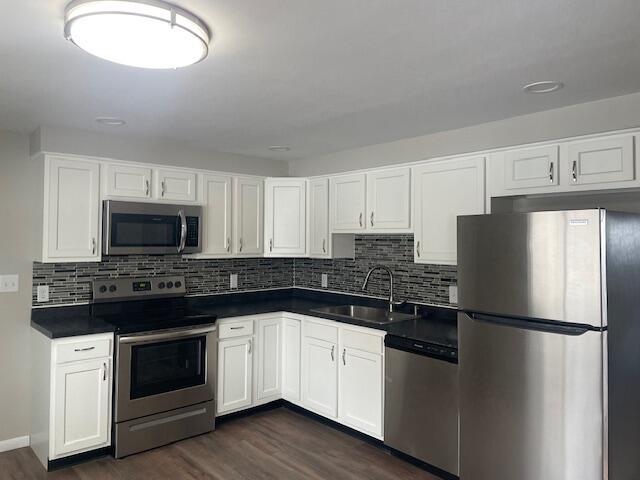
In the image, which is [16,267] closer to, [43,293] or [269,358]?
[43,293]

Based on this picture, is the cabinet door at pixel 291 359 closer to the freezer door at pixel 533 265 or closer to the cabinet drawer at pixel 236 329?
the cabinet drawer at pixel 236 329

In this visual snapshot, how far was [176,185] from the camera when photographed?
12.7ft

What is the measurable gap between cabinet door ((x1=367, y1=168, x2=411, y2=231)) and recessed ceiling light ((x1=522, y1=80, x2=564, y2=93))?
1151 millimetres

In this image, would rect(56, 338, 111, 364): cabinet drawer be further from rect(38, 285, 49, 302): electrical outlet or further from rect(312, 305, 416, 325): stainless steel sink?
rect(312, 305, 416, 325): stainless steel sink

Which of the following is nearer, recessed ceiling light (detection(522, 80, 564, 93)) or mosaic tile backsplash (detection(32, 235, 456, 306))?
recessed ceiling light (detection(522, 80, 564, 93))

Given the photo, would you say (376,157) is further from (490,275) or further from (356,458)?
(356,458)

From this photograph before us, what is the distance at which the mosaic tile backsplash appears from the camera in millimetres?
3574

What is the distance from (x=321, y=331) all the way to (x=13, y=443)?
7.72ft

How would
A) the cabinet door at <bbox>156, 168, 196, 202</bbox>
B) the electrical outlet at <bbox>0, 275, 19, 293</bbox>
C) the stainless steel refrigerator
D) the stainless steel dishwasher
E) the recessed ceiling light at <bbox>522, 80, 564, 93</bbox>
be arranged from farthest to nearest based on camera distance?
1. the cabinet door at <bbox>156, 168, 196, 202</bbox>
2. the electrical outlet at <bbox>0, 275, 19, 293</bbox>
3. the stainless steel dishwasher
4. the recessed ceiling light at <bbox>522, 80, 564, 93</bbox>
5. the stainless steel refrigerator

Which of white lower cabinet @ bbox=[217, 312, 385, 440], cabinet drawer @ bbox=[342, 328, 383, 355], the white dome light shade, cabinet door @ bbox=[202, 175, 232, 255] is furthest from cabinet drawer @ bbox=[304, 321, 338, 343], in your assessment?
the white dome light shade

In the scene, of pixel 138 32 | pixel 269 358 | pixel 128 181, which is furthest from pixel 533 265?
pixel 128 181

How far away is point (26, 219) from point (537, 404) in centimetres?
351

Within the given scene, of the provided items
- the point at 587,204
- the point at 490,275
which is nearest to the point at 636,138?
the point at 587,204

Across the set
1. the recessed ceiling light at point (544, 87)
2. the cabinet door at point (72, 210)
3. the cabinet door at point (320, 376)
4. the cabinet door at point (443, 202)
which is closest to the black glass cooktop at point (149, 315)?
the cabinet door at point (72, 210)
